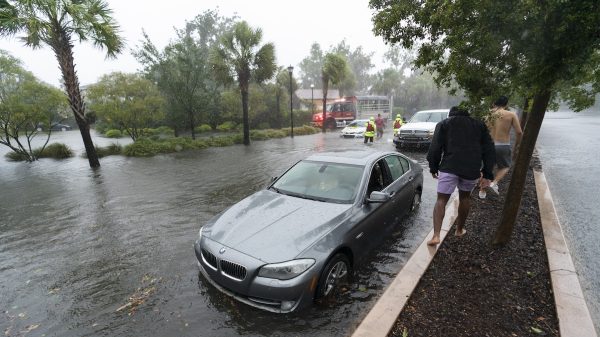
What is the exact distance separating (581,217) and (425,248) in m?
3.42

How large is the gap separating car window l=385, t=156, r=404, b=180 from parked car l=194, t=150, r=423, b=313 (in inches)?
1.2

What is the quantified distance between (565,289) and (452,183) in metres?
1.49

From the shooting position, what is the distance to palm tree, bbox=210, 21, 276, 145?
17.1 m

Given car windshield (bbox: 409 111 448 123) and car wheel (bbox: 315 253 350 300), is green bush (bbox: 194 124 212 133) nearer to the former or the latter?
car windshield (bbox: 409 111 448 123)

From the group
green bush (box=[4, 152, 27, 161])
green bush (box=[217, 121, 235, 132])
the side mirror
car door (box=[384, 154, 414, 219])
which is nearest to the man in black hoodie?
car door (box=[384, 154, 414, 219])

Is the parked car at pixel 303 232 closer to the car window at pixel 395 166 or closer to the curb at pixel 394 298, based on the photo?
the car window at pixel 395 166

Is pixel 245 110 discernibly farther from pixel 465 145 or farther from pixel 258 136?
pixel 465 145

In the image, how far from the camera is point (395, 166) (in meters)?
4.91

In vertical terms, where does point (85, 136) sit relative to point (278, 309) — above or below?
above

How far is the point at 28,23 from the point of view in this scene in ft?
30.3

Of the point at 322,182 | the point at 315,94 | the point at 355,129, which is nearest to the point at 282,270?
the point at 322,182

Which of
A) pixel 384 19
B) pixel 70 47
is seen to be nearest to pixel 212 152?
pixel 70 47

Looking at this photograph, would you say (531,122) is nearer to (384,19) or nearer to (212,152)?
(384,19)

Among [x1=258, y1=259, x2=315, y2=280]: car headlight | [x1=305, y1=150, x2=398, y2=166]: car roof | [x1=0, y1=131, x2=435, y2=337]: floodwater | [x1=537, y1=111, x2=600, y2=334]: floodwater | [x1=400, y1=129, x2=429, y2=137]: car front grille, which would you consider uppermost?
[x1=305, y1=150, x2=398, y2=166]: car roof
